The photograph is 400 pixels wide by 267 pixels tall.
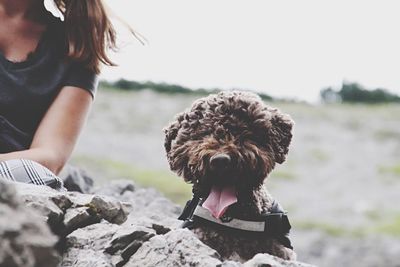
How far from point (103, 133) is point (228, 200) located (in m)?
17.9

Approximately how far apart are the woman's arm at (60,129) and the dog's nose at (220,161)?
4.29 feet

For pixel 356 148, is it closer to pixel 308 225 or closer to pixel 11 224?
pixel 308 225

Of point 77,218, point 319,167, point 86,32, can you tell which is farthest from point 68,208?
point 319,167

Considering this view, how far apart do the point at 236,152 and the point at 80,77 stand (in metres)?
1.69

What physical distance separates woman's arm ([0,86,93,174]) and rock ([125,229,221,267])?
159 cm

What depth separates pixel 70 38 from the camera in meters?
4.91

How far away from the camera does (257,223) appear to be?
145 inches

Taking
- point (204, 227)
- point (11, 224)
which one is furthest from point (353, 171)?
point (11, 224)

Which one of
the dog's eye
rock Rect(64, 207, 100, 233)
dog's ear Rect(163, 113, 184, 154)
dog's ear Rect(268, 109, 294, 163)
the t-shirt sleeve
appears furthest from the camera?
the t-shirt sleeve

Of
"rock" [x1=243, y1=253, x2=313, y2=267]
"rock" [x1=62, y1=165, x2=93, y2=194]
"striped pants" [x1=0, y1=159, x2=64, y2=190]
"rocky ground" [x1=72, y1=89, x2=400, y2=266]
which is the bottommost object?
"striped pants" [x1=0, y1=159, x2=64, y2=190]

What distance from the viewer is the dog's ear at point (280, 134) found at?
3876 mm

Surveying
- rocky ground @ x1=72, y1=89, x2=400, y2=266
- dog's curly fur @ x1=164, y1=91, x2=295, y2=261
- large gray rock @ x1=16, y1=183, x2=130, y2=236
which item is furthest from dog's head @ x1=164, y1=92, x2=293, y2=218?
rocky ground @ x1=72, y1=89, x2=400, y2=266

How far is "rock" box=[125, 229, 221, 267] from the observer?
9.46ft

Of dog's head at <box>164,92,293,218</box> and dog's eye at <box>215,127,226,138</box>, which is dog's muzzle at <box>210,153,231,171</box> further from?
dog's eye at <box>215,127,226,138</box>
